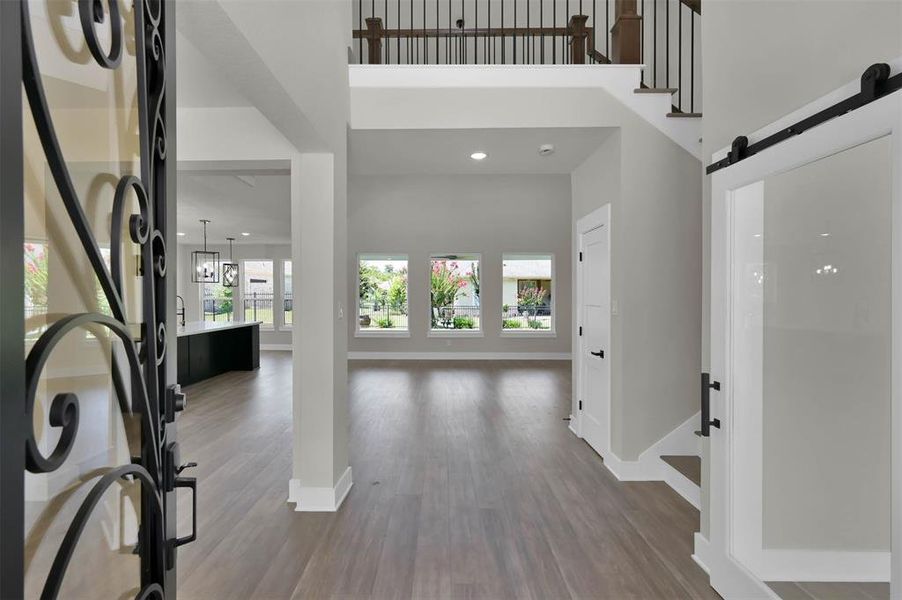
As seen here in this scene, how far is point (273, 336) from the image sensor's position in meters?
12.5

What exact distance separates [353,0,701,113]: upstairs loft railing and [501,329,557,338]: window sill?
523 cm

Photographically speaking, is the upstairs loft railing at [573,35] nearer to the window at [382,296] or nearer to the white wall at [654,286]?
the white wall at [654,286]

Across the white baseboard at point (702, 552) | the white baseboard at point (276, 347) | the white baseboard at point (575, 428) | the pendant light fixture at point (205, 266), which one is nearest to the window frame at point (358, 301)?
the white baseboard at point (276, 347)

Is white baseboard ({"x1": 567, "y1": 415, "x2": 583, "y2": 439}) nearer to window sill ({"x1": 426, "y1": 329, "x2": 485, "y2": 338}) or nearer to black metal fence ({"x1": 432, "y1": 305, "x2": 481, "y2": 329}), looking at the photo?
window sill ({"x1": 426, "y1": 329, "x2": 485, "y2": 338})

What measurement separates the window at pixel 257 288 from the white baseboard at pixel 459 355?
426cm

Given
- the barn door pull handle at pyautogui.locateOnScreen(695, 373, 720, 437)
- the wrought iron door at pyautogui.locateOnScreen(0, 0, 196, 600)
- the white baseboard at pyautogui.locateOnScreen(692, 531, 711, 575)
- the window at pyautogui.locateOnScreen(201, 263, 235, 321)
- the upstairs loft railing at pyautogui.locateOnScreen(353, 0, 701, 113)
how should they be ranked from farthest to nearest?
the window at pyautogui.locateOnScreen(201, 263, 235, 321)
the upstairs loft railing at pyautogui.locateOnScreen(353, 0, 701, 113)
the white baseboard at pyautogui.locateOnScreen(692, 531, 711, 575)
the barn door pull handle at pyautogui.locateOnScreen(695, 373, 720, 437)
the wrought iron door at pyautogui.locateOnScreen(0, 0, 196, 600)

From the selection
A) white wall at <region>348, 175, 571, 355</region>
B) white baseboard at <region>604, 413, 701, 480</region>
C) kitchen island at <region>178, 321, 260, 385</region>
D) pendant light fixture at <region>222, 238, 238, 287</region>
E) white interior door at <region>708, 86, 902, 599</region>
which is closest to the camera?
white interior door at <region>708, 86, 902, 599</region>

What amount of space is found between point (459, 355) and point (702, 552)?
25.0 ft

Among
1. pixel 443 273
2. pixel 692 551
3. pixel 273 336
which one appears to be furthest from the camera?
pixel 273 336

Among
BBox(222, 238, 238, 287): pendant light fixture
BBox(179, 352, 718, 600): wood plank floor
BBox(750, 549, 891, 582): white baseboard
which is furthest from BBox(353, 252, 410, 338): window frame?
BBox(750, 549, 891, 582): white baseboard

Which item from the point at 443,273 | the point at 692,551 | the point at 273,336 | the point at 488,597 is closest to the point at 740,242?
the point at 692,551

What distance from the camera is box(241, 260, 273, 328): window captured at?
1281 centimetres

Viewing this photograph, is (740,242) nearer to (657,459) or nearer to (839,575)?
(839,575)

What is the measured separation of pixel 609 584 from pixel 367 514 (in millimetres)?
1500
